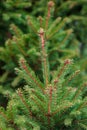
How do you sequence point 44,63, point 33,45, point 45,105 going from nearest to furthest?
point 45,105 < point 44,63 < point 33,45

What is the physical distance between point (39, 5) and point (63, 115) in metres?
1.82

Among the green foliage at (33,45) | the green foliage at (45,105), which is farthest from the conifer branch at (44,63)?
the green foliage at (33,45)

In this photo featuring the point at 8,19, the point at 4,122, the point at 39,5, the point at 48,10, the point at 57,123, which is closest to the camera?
the point at 4,122

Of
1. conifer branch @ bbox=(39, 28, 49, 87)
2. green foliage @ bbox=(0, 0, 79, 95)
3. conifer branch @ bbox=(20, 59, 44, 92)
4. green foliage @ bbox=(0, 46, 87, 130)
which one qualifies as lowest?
green foliage @ bbox=(0, 46, 87, 130)

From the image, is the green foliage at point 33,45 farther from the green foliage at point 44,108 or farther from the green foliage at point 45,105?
the green foliage at point 44,108

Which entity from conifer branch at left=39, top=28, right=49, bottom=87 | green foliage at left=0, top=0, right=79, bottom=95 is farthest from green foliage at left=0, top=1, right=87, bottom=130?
green foliage at left=0, top=0, right=79, bottom=95

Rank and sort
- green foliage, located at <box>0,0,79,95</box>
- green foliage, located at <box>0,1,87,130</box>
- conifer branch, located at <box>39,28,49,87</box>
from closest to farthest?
1. green foliage, located at <box>0,1,87,130</box>
2. conifer branch, located at <box>39,28,49,87</box>
3. green foliage, located at <box>0,0,79,95</box>

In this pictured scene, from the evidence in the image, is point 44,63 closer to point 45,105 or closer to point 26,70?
point 26,70

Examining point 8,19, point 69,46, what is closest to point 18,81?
point 8,19

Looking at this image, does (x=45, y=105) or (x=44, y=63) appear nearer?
(x=45, y=105)

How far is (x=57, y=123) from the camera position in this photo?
7.05ft

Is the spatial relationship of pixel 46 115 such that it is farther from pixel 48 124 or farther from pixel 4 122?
pixel 4 122

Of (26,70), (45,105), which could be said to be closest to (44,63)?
(26,70)

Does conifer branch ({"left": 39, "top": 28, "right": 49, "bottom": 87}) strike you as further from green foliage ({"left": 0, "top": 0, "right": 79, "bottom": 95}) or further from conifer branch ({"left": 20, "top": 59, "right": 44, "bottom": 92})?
green foliage ({"left": 0, "top": 0, "right": 79, "bottom": 95})
